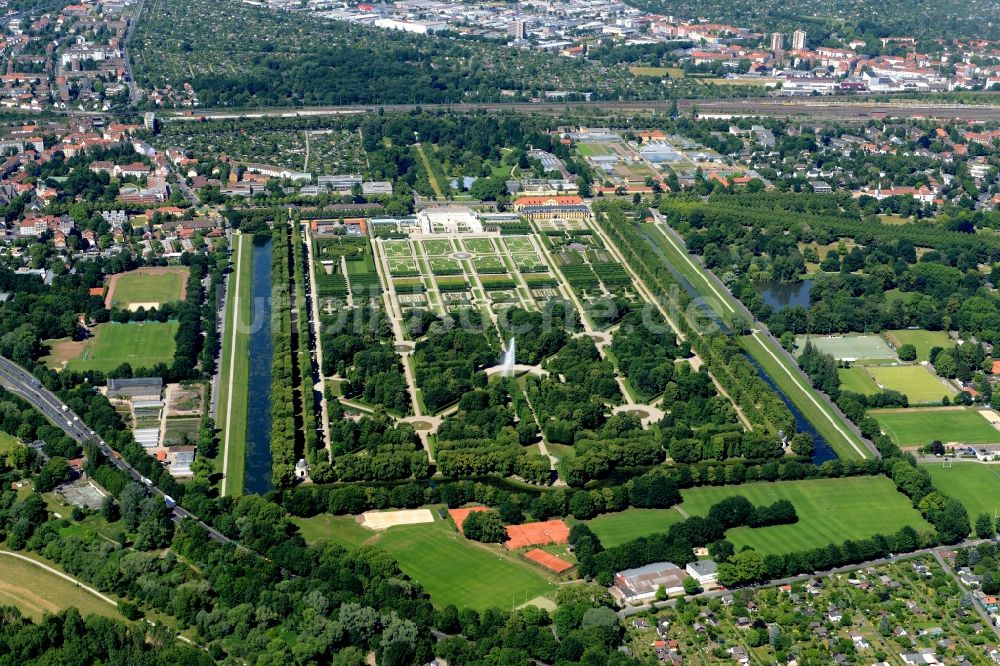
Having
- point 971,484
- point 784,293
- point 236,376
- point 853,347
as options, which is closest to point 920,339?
point 853,347

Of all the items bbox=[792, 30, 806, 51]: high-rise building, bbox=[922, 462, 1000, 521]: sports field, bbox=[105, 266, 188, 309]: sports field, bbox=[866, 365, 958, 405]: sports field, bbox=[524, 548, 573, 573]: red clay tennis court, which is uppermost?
bbox=[792, 30, 806, 51]: high-rise building

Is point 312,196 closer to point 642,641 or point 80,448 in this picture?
point 80,448

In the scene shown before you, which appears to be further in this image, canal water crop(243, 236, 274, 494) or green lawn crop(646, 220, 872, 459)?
green lawn crop(646, 220, 872, 459)

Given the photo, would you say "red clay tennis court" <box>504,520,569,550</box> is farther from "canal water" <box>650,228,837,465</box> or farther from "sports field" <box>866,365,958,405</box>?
"sports field" <box>866,365,958,405</box>

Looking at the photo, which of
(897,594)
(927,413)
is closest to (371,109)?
(927,413)

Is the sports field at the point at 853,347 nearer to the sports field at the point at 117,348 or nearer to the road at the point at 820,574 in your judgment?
the road at the point at 820,574

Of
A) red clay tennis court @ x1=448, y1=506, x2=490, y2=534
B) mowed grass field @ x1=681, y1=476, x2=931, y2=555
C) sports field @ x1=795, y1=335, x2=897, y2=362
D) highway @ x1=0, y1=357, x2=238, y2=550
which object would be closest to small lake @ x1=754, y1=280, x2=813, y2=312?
sports field @ x1=795, y1=335, x2=897, y2=362

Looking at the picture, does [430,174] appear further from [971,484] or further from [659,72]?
[971,484]
